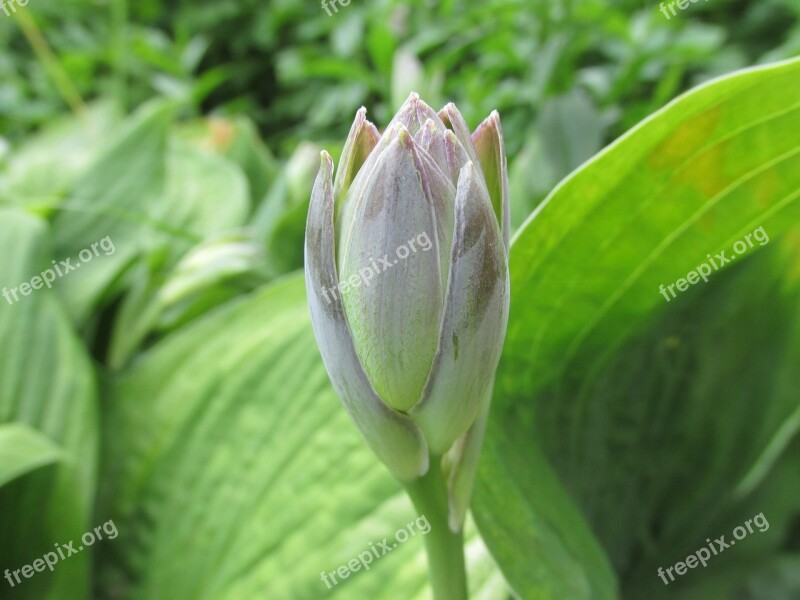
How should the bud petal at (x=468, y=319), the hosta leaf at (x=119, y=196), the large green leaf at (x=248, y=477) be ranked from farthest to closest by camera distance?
1. the hosta leaf at (x=119, y=196)
2. the large green leaf at (x=248, y=477)
3. the bud petal at (x=468, y=319)

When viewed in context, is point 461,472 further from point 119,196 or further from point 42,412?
point 119,196

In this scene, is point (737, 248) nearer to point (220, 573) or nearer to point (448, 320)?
point (448, 320)

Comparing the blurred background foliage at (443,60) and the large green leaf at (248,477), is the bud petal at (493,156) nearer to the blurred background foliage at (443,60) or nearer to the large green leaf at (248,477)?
the large green leaf at (248,477)

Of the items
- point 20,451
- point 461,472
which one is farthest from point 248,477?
point 461,472

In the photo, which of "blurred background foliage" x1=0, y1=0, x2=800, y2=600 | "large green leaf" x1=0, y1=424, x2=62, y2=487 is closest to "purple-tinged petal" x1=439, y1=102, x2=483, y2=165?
"blurred background foliage" x1=0, y1=0, x2=800, y2=600

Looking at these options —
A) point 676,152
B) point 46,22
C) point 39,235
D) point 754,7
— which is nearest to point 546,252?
point 676,152

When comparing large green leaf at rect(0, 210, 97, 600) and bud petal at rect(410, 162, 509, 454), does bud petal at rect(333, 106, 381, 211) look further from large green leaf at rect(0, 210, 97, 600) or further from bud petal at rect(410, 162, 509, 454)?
large green leaf at rect(0, 210, 97, 600)

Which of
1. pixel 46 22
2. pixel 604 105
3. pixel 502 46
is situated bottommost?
pixel 604 105

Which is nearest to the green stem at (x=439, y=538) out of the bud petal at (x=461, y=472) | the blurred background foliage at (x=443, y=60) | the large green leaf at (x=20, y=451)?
the bud petal at (x=461, y=472)
